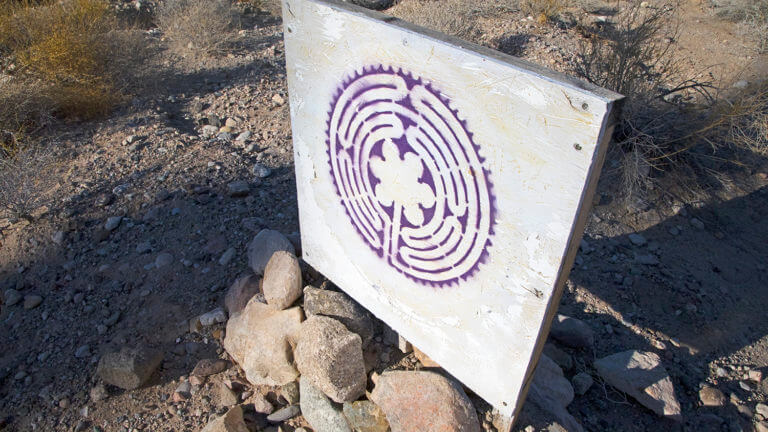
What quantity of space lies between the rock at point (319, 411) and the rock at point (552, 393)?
82 cm

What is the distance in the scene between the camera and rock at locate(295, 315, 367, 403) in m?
2.07

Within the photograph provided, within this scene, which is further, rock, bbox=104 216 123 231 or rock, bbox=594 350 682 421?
rock, bbox=104 216 123 231

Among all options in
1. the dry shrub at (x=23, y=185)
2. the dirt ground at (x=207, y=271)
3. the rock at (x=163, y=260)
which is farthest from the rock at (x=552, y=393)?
the dry shrub at (x=23, y=185)

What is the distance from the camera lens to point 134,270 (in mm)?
2969

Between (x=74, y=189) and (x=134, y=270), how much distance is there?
1183 millimetres

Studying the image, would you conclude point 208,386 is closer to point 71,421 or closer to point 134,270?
point 71,421

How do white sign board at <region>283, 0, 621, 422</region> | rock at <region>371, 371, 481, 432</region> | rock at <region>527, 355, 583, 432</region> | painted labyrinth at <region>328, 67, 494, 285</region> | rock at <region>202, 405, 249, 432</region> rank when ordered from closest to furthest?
white sign board at <region>283, 0, 621, 422</region> → painted labyrinth at <region>328, 67, 494, 285</region> → rock at <region>371, 371, 481, 432</region> → rock at <region>202, 405, 249, 432</region> → rock at <region>527, 355, 583, 432</region>

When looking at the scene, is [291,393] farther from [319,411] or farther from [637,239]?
[637,239]

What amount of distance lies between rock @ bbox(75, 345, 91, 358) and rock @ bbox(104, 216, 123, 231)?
0.96m

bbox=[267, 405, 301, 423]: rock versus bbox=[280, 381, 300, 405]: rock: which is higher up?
bbox=[280, 381, 300, 405]: rock

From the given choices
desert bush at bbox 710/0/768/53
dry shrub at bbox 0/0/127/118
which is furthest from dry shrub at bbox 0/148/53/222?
desert bush at bbox 710/0/768/53

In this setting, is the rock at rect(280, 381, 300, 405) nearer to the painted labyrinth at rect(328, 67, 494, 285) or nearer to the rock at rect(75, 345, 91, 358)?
the painted labyrinth at rect(328, 67, 494, 285)

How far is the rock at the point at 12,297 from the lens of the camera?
2.83 m

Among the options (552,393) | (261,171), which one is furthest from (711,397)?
(261,171)
